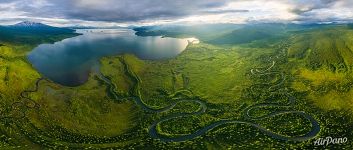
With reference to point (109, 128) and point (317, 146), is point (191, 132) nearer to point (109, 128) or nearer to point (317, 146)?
point (109, 128)

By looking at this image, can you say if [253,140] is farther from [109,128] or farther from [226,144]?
[109,128]

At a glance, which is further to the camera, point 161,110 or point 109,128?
point 161,110

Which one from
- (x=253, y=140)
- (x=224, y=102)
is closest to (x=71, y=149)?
(x=253, y=140)

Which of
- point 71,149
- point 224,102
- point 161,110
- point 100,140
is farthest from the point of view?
point 224,102

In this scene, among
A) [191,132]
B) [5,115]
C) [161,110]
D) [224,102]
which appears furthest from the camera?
[224,102]

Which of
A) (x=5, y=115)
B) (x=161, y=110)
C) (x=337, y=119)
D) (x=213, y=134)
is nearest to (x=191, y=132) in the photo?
(x=213, y=134)

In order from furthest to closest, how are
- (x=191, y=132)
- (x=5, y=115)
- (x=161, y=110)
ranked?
(x=161, y=110) → (x=5, y=115) → (x=191, y=132)

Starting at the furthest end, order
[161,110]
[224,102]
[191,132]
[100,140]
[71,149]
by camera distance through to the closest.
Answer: [224,102], [161,110], [191,132], [100,140], [71,149]

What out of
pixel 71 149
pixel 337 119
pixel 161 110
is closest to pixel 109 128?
pixel 71 149

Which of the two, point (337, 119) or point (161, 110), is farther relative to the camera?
point (161, 110)
